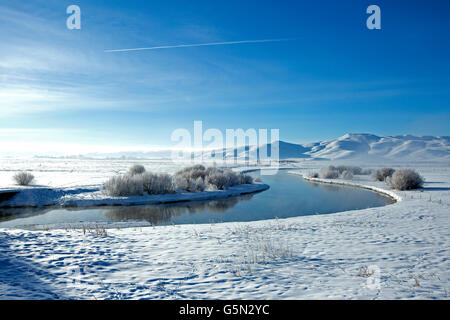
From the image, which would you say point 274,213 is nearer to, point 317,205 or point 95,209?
point 317,205

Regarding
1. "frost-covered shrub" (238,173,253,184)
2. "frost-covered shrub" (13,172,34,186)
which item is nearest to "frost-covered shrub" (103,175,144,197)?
"frost-covered shrub" (13,172,34,186)

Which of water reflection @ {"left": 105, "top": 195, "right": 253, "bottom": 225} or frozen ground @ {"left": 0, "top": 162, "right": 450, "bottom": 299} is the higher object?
frozen ground @ {"left": 0, "top": 162, "right": 450, "bottom": 299}

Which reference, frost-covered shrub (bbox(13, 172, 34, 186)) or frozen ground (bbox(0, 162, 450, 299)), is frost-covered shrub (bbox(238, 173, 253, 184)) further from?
frozen ground (bbox(0, 162, 450, 299))

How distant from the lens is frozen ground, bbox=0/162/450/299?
4.25m

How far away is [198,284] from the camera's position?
180 inches

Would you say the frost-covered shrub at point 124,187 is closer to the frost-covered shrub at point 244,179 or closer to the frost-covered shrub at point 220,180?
the frost-covered shrub at point 220,180

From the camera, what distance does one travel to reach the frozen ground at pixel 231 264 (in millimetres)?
4250

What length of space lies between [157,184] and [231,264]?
53.5 ft

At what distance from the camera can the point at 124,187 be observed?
19.9 m

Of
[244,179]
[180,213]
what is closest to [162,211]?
[180,213]

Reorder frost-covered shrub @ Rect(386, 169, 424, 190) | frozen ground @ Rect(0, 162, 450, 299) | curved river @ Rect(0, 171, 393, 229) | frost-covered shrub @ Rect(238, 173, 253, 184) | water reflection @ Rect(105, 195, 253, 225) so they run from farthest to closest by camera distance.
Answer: frost-covered shrub @ Rect(238, 173, 253, 184), frost-covered shrub @ Rect(386, 169, 424, 190), water reflection @ Rect(105, 195, 253, 225), curved river @ Rect(0, 171, 393, 229), frozen ground @ Rect(0, 162, 450, 299)

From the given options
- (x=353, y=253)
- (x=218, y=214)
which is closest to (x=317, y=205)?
(x=218, y=214)

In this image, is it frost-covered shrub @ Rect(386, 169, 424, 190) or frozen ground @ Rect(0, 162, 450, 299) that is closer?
frozen ground @ Rect(0, 162, 450, 299)
